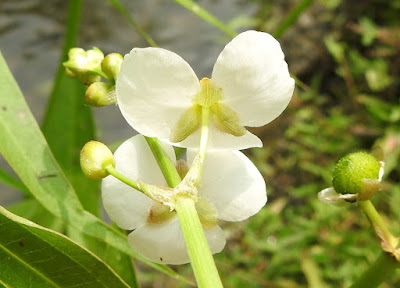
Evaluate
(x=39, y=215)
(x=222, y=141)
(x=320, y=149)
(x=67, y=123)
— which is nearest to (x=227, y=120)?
(x=222, y=141)

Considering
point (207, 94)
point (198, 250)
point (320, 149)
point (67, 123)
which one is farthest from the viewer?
point (320, 149)

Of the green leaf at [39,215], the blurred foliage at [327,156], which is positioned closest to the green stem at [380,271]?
the green leaf at [39,215]

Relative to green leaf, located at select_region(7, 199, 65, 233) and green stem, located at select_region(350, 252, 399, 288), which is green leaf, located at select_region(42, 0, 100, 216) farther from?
green stem, located at select_region(350, 252, 399, 288)

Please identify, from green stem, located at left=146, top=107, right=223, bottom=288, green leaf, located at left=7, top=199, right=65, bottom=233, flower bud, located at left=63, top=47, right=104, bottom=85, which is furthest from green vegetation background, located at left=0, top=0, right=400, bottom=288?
green stem, located at left=146, top=107, right=223, bottom=288

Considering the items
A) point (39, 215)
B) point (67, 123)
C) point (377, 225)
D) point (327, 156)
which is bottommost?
point (327, 156)

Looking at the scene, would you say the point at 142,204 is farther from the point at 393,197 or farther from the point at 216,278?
the point at 393,197

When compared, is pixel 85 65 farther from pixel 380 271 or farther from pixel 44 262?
pixel 380 271

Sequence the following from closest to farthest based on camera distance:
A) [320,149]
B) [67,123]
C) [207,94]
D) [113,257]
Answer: [207,94], [113,257], [67,123], [320,149]
